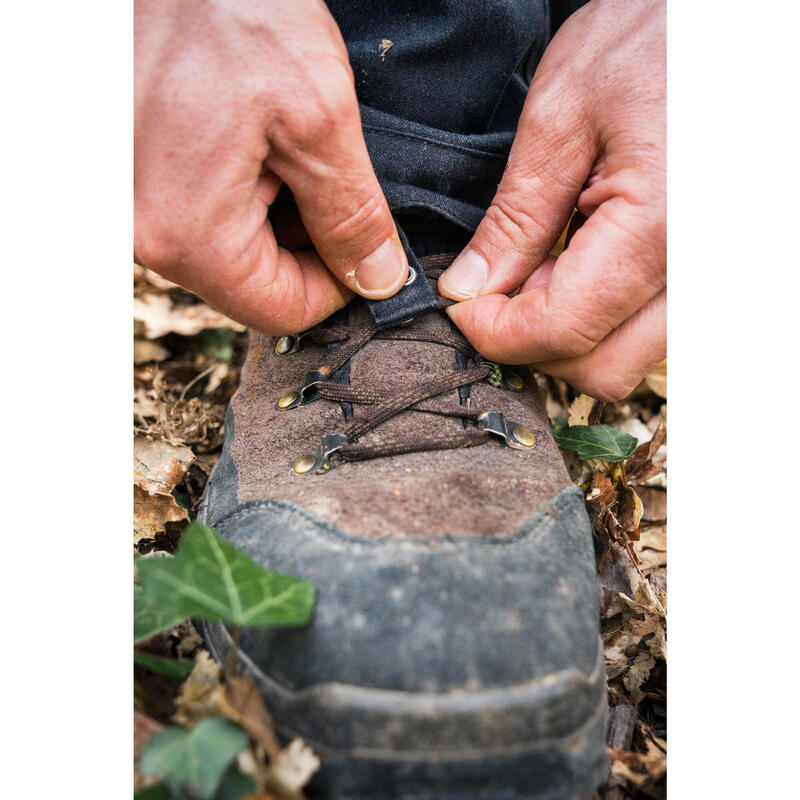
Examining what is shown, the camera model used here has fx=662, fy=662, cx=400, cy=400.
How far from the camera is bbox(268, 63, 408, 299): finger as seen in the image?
1.20 meters

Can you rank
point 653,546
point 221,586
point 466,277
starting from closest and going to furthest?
point 221,586, point 466,277, point 653,546

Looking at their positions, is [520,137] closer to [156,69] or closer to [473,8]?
[473,8]

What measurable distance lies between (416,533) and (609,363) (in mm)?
710

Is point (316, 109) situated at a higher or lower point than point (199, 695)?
higher

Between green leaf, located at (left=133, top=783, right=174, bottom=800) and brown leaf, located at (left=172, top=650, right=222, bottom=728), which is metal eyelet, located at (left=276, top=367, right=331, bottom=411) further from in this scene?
green leaf, located at (left=133, top=783, right=174, bottom=800)

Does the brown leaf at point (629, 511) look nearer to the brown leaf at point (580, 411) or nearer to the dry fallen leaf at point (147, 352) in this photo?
the brown leaf at point (580, 411)

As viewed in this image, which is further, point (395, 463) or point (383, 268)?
point (383, 268)

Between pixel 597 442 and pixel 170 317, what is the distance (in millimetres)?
1724

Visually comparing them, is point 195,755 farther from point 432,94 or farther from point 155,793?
point 432,94

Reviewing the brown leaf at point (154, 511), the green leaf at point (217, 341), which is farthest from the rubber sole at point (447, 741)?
the green leaf at point (217, 341)

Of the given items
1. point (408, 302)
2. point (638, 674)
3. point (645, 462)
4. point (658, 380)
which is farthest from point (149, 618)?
point (658, 380)

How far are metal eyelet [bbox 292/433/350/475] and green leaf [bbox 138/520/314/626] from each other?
330 mm

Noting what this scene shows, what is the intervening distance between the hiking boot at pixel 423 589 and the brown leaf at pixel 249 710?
0.02m

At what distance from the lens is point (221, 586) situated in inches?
37.8
